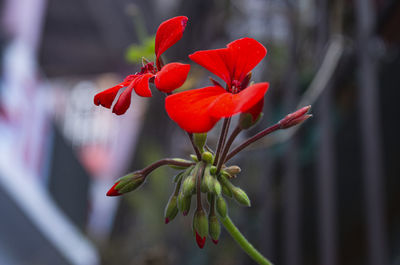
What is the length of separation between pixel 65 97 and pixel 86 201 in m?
5.45

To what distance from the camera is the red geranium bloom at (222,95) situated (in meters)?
0.30

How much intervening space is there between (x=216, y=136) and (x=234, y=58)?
3.75 feet

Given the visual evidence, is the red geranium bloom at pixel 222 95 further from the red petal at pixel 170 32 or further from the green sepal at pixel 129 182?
the green sepal at pixel 129 182

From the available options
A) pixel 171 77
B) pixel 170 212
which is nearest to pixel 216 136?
pixel 170 212

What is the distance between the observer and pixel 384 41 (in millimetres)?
1407

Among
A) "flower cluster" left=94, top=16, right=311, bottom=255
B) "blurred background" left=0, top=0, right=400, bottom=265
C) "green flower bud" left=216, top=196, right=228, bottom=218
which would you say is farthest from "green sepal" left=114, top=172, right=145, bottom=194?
"blurred background" left=0, top=0, right=400, bottom=265

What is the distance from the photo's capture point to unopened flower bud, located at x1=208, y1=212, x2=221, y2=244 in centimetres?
42

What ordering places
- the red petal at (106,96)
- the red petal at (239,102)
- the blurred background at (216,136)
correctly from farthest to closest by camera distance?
the blurred background at (216,136)
the red petal at (106,96)
the red petal at (239,102)

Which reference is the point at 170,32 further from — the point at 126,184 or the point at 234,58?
the point at 126,184

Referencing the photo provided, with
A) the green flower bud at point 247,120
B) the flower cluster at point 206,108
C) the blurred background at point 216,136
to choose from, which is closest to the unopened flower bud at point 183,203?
the flower cluster at point 206,108

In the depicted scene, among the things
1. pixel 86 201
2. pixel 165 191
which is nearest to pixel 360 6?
pixel 165 191

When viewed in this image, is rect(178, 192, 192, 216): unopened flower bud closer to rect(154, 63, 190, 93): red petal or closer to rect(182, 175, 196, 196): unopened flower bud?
rect(182, 175, 196, 196): unopened flower bud

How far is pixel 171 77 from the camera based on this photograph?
34 centimetres

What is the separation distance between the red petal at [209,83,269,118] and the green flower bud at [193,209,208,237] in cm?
17
